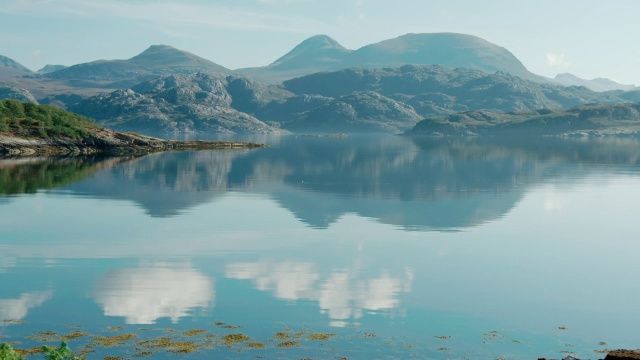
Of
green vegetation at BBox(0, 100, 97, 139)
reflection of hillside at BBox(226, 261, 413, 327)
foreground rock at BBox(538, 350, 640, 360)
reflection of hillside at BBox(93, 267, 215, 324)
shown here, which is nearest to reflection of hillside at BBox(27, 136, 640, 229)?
reflection of hillside at BBox(226, 261, 413, 327)

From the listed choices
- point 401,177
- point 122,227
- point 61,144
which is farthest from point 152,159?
point 122,227

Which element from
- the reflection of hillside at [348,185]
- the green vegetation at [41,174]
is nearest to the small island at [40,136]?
the green vegetation at [41,174]

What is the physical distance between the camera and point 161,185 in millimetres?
107062

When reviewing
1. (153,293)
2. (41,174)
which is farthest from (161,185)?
(153,293)

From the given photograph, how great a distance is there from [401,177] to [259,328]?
96.4m

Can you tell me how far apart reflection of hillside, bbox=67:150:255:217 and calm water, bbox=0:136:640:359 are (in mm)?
696

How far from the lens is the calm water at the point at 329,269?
33062 millimetres

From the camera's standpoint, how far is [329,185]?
112 metres

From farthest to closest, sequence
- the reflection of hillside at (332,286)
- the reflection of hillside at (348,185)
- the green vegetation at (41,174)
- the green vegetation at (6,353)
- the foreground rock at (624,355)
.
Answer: the green vegetation at (41,174), the reflection of hillside at (348,185), the reflection of hillside at (332,286), the foreground rock at (624,355), the green vegetation at (6,353)

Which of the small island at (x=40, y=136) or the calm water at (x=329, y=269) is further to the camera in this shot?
the small island at (x=40, y=136)

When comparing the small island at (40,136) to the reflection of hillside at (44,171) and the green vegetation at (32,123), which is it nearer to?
the green vegetation at (32,123)

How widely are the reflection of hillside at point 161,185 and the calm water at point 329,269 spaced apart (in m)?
0.70

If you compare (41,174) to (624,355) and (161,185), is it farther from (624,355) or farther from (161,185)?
(624,355)

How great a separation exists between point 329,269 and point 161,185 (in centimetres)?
6513
